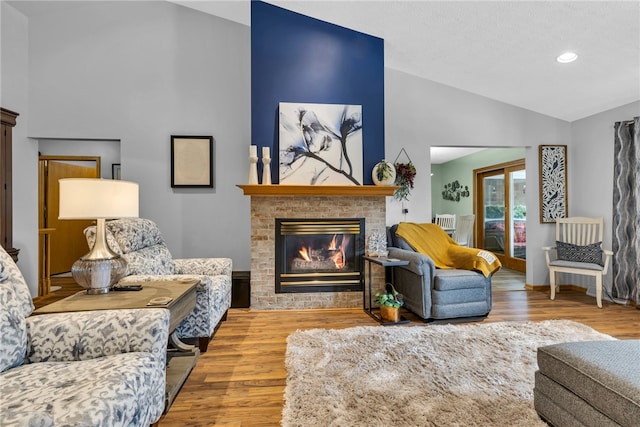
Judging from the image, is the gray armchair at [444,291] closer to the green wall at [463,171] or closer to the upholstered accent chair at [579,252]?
the upholstered accent chair at [579,252]

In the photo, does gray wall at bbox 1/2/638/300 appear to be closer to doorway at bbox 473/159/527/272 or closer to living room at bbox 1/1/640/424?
living room at bbox 1/1/640/424

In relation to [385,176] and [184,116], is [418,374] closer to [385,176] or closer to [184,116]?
[385,176]

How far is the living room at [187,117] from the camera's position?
3989mm

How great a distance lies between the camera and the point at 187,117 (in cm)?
422

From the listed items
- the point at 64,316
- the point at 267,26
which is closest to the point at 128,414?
the point at 64,316

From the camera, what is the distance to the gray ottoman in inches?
48.8

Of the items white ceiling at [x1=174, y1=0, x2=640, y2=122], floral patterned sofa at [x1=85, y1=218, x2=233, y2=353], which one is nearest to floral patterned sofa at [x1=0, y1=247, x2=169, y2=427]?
floral patterned sofa at [x1=85, y1=218, x2=233, y2=353]

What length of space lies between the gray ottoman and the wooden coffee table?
1.93 metres

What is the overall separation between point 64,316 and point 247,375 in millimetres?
1127

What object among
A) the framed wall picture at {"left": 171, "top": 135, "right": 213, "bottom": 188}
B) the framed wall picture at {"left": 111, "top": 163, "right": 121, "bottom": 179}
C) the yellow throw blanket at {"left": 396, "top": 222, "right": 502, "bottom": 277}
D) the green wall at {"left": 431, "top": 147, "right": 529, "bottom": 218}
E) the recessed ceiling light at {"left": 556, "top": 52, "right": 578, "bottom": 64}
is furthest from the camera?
the green wall at {"left": 431, "top": 147, "right": 529, "bottom": 218}

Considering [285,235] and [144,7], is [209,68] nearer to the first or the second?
[144,7]

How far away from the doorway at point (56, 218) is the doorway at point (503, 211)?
22.7ft

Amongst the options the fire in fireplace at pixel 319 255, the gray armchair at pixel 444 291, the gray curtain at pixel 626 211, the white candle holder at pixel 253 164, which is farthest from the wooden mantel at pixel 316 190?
the gray curtain at pixel 626 211

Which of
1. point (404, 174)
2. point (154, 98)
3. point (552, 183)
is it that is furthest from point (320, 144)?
point (552, 183)
